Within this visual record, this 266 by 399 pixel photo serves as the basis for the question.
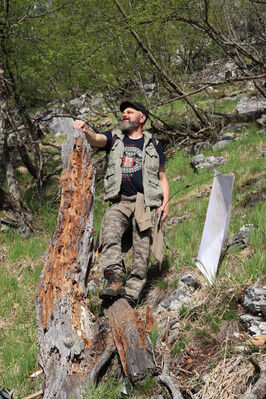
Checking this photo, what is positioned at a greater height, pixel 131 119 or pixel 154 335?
pixel 131 119

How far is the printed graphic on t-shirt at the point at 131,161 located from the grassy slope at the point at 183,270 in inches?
43.7

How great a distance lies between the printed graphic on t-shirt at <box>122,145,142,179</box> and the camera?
4.26 meters

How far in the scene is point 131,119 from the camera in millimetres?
4453

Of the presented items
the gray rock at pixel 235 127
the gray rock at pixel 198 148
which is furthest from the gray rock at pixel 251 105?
the gray rock at pixel 198 148

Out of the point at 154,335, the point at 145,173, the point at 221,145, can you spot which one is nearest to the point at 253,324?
the point at 154,335

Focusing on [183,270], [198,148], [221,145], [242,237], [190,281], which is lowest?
[198,148]

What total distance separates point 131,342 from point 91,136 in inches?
90.9

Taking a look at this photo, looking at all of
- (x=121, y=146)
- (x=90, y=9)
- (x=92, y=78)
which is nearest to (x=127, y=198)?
(x=121, y=146)

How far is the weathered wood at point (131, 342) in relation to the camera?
2.57 m

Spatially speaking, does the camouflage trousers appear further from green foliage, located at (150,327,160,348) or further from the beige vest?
green foliage, located at (150,327,160,348)

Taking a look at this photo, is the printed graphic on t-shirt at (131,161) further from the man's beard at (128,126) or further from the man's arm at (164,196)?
the man's arm at (164,196)

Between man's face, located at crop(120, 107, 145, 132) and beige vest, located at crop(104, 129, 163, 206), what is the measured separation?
0.17m

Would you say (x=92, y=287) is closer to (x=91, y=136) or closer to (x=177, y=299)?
(x=177, y=299)

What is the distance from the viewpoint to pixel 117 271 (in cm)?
368
